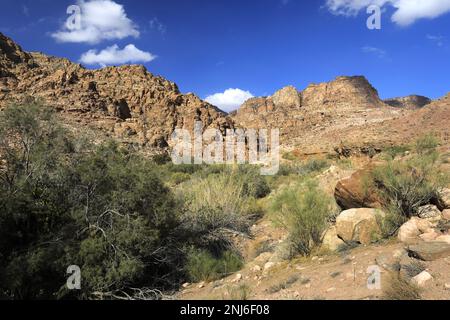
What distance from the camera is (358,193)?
851 cm

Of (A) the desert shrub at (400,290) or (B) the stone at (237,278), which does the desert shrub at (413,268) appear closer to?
(A) the desert shrub at (400,290)

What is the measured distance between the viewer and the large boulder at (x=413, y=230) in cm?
648

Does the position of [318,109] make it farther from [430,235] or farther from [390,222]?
[430,235]

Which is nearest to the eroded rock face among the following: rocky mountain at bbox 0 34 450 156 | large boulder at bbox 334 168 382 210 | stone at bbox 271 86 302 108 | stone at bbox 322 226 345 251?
rocky mountain at bbox 0 34 450 156

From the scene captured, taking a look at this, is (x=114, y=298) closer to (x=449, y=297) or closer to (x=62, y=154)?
(x=62, y=154)

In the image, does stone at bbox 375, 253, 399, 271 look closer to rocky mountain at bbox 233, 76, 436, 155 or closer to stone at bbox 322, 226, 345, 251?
stone at bbox 322, 226, 345, 251

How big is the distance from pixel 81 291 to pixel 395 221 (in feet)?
18.0

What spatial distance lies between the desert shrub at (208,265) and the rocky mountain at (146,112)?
13592 mm

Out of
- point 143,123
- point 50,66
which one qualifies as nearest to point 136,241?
point 143,123

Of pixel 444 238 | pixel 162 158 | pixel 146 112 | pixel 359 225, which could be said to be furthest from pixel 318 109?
pixel 444 238

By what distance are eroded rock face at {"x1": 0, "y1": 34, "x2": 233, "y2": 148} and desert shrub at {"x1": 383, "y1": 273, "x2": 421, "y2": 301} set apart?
25.6 m

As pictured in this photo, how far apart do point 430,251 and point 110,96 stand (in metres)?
38.0

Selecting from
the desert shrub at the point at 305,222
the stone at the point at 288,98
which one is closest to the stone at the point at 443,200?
the desert shrub at the point at 305,222

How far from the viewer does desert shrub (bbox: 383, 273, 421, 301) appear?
4.41 metres
